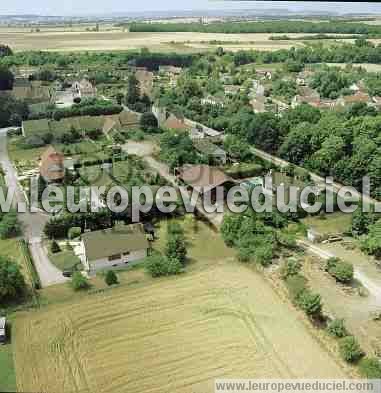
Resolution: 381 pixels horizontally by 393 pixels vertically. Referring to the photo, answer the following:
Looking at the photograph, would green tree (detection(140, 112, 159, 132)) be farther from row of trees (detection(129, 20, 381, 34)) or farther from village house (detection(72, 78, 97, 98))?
row of trees (detection(129, 20, 381, 34))

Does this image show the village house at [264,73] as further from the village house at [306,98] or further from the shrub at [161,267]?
the shrub at [161,267]

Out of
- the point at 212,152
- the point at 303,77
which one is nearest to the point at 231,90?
the point at 303,77

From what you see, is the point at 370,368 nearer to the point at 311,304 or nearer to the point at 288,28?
the point at 311,304

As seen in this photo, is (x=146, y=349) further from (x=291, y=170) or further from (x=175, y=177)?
(x=291, y=170)

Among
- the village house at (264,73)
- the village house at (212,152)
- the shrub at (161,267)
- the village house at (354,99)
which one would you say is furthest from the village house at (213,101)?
the shrub at (161,267)

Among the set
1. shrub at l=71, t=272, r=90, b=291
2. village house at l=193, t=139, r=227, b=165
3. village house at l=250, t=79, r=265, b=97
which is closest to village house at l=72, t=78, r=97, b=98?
village house at l=250, t=79, r=265, b=97

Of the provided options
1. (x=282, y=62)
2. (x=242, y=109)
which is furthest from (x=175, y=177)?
(x=282, y=62)
